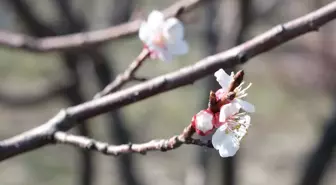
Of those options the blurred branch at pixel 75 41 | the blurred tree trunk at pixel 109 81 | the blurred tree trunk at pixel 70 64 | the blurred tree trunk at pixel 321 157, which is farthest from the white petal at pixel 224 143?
the blurred tree trunk at pixel 109 81

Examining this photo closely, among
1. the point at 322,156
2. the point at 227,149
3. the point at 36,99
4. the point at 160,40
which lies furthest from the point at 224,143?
the point at 36,99

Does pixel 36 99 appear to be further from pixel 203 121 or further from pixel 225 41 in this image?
pixel 203 121

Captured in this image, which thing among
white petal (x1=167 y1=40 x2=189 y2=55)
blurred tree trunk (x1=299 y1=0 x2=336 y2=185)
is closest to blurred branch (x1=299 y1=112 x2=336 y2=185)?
blurred tree trunk (x1=299 y1=0 x2=336 y2=185)

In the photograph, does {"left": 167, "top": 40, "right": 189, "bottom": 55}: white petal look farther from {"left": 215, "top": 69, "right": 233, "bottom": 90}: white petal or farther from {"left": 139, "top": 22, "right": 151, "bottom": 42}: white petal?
{"left": 215, "top": 69, "right": 233, "bottom": 90}: white petal

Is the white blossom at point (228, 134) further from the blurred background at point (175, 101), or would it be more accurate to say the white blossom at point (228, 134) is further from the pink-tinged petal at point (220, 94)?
the blurred background at point (175, 101)

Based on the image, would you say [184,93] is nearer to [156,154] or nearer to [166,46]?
[156,154]

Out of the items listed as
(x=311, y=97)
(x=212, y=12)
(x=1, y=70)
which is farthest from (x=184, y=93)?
(x=212, y=12)
